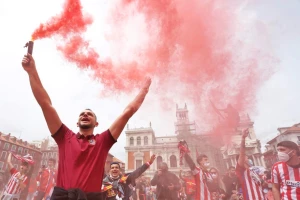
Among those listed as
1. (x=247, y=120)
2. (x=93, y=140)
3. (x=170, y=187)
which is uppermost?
(x=247, y=120)

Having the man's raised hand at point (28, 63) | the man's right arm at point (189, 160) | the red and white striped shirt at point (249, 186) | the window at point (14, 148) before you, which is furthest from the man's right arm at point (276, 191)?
the window at point (14, 148)

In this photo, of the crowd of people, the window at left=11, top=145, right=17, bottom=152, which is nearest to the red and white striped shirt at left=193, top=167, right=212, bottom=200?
the crowd of people

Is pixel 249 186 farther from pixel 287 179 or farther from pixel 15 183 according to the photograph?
pixel 15 183

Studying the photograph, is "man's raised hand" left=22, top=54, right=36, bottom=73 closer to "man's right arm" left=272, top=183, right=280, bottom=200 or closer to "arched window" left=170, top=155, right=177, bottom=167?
"man's right arm" left=272, top=183, right=280, bottom=200

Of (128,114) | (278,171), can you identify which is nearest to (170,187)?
(278,171)

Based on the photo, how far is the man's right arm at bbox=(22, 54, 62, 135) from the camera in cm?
188

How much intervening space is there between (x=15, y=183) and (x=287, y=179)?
9.82 metres

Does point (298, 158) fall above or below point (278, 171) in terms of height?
above

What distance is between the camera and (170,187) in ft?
21.8

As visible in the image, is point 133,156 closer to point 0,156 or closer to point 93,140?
point 0,156

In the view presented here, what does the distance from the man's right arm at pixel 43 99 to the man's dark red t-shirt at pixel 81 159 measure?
0.08 m

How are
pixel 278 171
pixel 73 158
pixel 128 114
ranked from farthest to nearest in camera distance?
pixel 278 171 → pixel 128 114 → pixel 73 158

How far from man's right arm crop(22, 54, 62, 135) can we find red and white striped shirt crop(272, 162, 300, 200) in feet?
15.6

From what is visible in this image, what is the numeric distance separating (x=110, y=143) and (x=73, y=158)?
1.33ft
